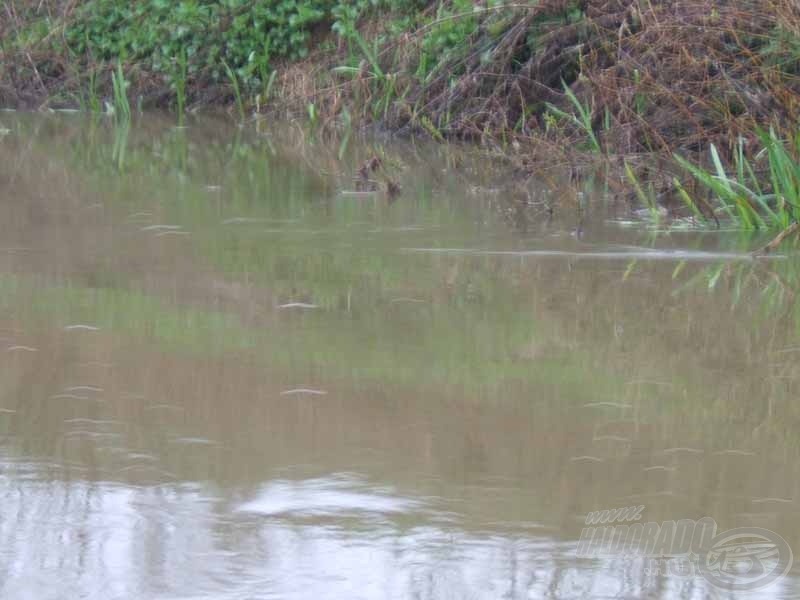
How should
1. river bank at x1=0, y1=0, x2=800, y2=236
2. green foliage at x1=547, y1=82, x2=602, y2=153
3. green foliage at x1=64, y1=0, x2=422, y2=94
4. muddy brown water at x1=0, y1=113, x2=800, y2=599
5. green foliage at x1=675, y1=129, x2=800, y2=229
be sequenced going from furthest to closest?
green foliage at x1=64, y1=0, x2=422, y2=94, green foliage at x1=547, y1=82, x2=602, y2=153, river bank at x1=0, y1=0, x2=800, y2=236, green foliage at x1=675, y1=129, x2=800, y2=229, muddy brown water at x1=0, y1=113, x2=800, y2=599

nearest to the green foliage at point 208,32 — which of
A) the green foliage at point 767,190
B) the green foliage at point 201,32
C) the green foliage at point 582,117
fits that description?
the green foliage at point 201,32

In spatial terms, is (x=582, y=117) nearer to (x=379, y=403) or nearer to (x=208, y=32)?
(x=379, y=403)

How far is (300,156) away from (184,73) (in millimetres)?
3420

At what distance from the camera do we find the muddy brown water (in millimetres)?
2152

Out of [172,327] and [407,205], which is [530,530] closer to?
[172,327]

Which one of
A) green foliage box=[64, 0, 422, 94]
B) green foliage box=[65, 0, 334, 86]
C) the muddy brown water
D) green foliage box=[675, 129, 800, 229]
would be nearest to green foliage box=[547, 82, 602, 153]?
green foliage box=[675, 129, 800, 229]

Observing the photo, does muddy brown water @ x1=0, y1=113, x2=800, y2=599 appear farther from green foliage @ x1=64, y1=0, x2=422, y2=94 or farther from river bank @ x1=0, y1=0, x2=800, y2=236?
green foliage @ x1=64, y1=0, x2=422, y2=94

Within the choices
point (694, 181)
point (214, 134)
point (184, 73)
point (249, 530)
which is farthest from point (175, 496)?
point (184, 73)

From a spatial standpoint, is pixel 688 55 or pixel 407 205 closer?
pixel 407 205

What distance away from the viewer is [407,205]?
5.56 m

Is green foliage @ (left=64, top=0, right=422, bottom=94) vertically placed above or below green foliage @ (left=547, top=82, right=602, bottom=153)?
above

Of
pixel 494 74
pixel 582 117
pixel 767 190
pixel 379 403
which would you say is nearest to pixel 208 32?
pixel 494 74

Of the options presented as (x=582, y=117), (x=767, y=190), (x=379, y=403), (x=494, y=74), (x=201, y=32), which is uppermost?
(x=201, y=32)

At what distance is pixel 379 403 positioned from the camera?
2.87 metres
